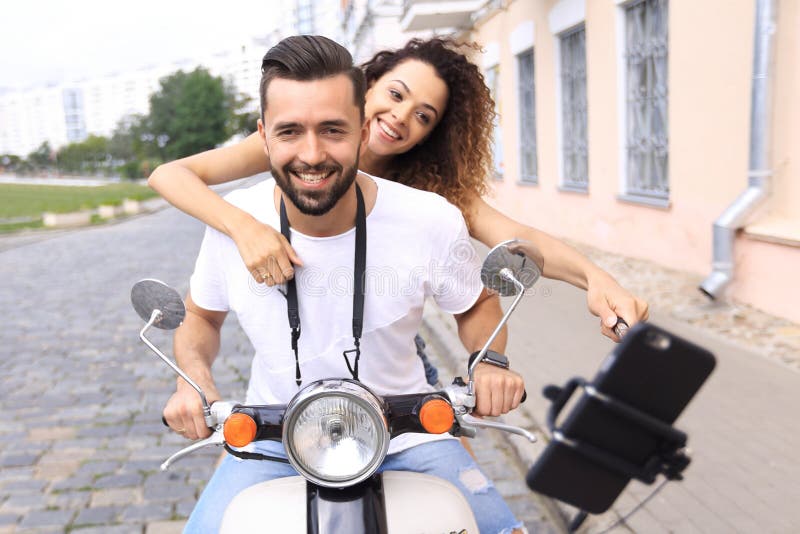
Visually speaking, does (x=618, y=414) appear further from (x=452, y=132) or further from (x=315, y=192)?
(x=452, y=132)

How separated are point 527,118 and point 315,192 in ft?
41.7

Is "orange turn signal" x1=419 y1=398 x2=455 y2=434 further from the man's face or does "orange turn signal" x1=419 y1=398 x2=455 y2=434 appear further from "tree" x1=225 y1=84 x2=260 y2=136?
"tree" x1=225 y1=84 x2=260 y2=136

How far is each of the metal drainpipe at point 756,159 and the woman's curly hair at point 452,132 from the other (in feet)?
13.7

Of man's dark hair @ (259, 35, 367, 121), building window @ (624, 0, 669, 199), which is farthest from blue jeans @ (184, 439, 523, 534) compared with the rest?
building window @ (624, 0, 669, 199)

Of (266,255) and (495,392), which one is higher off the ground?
(266,255)

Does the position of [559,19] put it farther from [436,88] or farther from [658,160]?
[436,88]

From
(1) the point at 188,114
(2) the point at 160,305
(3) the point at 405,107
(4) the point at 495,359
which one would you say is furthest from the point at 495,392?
(1) the point at 188,114

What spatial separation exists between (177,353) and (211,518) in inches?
19.6

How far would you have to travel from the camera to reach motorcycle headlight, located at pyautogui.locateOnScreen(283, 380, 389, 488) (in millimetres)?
1576

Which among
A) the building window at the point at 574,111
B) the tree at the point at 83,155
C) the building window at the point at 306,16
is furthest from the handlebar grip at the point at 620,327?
the building window at the point at 306,16

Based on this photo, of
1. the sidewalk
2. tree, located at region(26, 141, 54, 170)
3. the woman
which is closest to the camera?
the woman

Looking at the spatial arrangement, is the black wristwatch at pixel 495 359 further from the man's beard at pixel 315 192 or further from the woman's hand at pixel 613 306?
the man's beard at pixel 315 192

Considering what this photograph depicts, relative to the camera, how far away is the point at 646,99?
9281 mm

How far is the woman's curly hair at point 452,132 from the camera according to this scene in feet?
10.0
